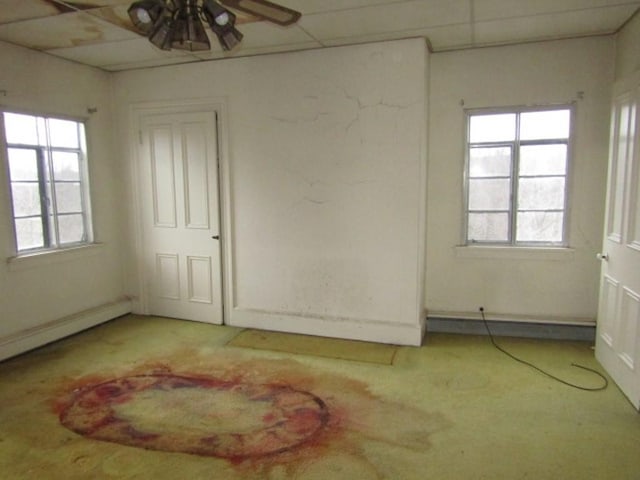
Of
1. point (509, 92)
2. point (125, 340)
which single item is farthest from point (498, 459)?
point (125, 340)

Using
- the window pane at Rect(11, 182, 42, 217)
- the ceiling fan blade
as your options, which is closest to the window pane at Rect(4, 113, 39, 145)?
the window pane at Rect(11, 182, 42, 217)

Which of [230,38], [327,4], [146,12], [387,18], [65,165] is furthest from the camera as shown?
[65,165]

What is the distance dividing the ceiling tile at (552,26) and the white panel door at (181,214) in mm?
2612

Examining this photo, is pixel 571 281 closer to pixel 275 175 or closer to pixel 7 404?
pixel 275 175

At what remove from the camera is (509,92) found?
3.99 meters

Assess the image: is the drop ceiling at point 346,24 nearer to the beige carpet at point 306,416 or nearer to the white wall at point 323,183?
the white wall at point 323,183

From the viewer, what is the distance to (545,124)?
4008mm

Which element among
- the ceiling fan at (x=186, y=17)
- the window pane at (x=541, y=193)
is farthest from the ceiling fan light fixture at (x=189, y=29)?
the window pane at (x=541, y=193)

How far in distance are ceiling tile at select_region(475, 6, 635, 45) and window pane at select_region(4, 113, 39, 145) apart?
3836mm

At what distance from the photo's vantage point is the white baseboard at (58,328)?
3.79 m

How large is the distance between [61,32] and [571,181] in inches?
173

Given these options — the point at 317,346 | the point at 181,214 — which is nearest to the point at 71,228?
the point at 181,214

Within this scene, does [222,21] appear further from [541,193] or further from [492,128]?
[541,193]

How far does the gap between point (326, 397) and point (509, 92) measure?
9.99 feet
